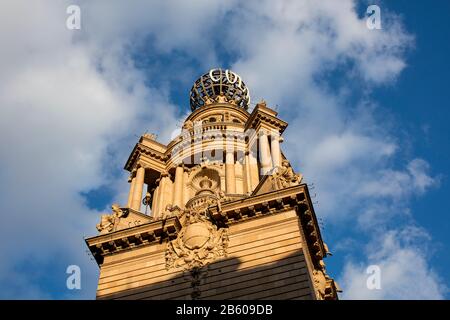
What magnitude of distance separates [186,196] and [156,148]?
5144 millimetres

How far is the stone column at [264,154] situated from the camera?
37.8m

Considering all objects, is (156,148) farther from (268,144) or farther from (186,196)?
(268,144)

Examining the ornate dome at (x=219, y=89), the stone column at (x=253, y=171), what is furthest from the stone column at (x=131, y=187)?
the ornate dome at (x=219, y=89)

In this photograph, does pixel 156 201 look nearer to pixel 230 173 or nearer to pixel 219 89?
pixel 230 173

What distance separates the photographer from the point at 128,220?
3606cm

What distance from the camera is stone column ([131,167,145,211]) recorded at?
128ft

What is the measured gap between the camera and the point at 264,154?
38656mm

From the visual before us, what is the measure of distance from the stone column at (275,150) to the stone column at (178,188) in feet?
23.7

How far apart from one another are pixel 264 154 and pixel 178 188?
690 centimetres

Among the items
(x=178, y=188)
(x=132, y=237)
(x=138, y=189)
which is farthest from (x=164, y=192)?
(x=132, y=237)

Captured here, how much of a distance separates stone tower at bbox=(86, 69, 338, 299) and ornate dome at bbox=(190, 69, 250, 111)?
1103 cm

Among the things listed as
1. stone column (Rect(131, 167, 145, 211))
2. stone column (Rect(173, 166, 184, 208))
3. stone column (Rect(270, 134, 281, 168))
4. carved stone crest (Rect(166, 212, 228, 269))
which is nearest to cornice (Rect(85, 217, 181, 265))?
carved stone crest (Rect(166, 212, 228, 269))
